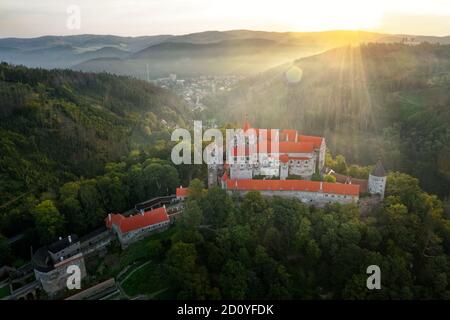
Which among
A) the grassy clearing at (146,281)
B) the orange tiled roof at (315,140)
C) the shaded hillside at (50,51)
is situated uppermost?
the shaded hillside at (50,51)

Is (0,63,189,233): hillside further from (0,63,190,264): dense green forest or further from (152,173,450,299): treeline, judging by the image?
(152,173,450,299): treeline

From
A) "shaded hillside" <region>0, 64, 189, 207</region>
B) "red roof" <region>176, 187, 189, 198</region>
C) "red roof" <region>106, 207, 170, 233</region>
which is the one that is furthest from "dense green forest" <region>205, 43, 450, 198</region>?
"red roof" <region>106, 207, 170, 233</region>

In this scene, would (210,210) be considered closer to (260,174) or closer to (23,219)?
(260,174)

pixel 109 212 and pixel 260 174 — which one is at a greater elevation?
pixel 260 174

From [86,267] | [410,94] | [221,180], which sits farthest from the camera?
[410,94]

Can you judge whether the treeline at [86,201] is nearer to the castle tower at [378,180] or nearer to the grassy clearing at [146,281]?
the grassy clearing at [146,281]

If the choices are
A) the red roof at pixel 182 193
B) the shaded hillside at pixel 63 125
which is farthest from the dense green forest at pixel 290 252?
the shaded hillside at pixel 63 125

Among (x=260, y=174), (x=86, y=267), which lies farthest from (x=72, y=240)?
(x=260, y=174)

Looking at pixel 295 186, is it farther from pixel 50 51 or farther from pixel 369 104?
pixel 50 51
